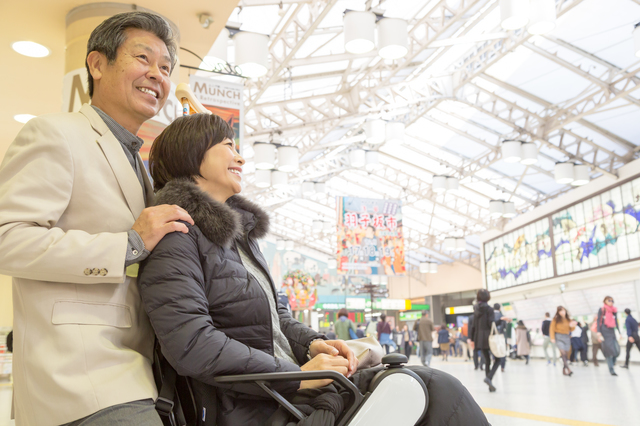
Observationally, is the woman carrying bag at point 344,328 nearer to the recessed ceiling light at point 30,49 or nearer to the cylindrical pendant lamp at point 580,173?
the cylindrical pendant lamp at point 580,173

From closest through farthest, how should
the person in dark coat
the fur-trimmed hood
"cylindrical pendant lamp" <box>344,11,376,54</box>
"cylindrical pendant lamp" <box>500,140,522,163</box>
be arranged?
the fur-trimmed hood, "cylindrical pendant lamp" <box>344,11,376,54</box>, the person in dark coat, "cylindrical pendant lamp" <box>500,140,522,163</box>

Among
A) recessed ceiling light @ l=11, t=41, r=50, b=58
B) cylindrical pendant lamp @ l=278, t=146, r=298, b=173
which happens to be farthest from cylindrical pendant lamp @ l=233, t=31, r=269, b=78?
cylindrical pendant lamp @ l=278, t=146, r=298, b=173

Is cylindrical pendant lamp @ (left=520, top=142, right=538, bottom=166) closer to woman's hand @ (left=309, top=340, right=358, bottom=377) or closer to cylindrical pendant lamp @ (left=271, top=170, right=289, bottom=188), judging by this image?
cylindrical pendant lamp @ (left=271, top=170, right=289, bottom=188)

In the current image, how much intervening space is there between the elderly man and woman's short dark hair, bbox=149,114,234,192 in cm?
24

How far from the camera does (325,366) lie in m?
1.45

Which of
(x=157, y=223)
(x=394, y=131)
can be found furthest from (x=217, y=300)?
(x=394, y=131)

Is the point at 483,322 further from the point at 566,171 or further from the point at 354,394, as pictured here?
the point at 354,394

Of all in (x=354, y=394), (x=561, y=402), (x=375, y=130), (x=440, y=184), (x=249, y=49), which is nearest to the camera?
(x=354, y=394)

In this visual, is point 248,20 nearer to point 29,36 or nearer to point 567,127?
point 29,36

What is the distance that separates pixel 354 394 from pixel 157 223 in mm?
668

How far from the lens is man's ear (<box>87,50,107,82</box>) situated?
1481mm

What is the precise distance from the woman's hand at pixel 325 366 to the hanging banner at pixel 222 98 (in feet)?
8.93

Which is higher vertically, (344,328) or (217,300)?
(217,300)

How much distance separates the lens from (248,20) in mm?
9023
